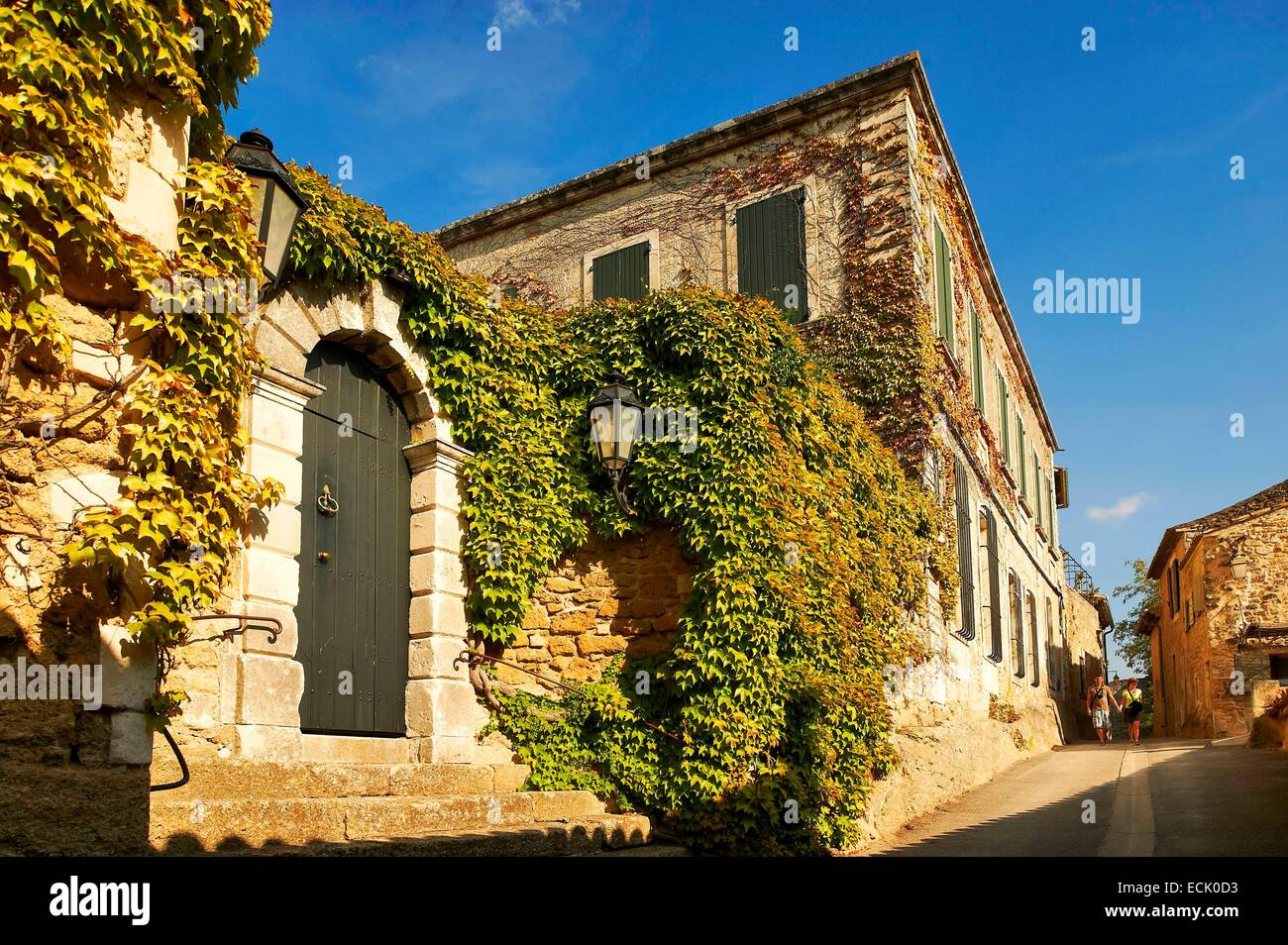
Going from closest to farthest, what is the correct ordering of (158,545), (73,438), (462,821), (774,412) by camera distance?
(73,438) < (158,545) < (462,821) < (774,412)

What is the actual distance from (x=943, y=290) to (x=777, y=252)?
2.14 m

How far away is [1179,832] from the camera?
24.7 feet

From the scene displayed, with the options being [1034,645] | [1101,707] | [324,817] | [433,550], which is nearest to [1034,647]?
[1034,645]

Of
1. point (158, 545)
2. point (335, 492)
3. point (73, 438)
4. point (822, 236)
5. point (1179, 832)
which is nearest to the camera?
point (73, 438)

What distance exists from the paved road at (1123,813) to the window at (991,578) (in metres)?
1.99

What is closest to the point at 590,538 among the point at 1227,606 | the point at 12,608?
the point at 12,608

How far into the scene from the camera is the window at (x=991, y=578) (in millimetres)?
14445

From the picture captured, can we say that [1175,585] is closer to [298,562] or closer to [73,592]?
[298,562]

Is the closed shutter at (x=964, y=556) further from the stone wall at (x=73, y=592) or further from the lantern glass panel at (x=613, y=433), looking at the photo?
the stone wall at (x=73, y=592)

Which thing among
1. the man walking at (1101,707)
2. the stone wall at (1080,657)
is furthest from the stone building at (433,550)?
the stone wall at (1080,657)

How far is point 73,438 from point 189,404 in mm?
502

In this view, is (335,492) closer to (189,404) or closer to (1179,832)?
(189,404)

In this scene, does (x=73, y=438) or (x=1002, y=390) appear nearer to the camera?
(x=73, y=438)

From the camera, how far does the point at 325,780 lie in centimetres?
551
